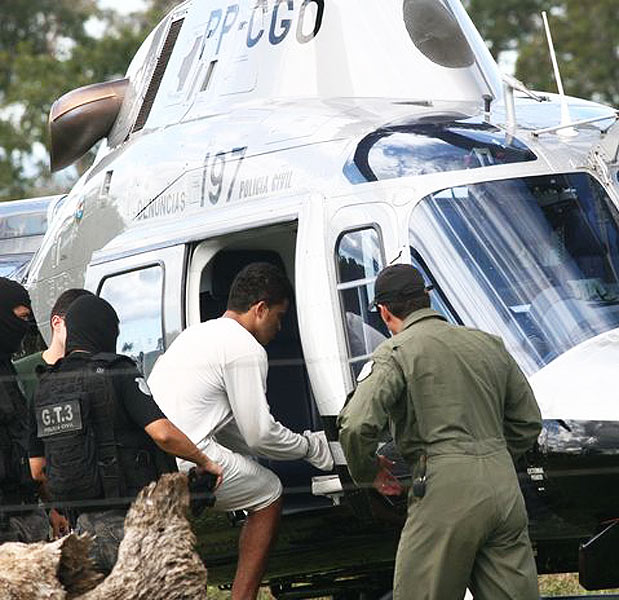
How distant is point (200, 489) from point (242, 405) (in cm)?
42

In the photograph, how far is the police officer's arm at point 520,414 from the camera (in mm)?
6645

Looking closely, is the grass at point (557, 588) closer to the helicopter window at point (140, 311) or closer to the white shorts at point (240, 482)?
the helicopter window at point (140, 311)

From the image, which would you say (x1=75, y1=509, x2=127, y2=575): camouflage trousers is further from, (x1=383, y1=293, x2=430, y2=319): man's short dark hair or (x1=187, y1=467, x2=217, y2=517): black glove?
(x1=383, y1=293, x2=430, y2=319): man's short dark hair

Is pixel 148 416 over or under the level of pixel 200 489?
over

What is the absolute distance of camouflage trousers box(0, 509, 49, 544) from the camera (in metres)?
7.59

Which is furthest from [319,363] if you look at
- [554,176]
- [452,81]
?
[452,81]

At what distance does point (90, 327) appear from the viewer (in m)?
7.27

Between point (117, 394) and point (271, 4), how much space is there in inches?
104

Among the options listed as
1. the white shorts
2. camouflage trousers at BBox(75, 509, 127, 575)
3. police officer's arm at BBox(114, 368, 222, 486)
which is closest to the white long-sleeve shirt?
the white shorts

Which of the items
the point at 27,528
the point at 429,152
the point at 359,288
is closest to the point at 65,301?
the point at 27,528

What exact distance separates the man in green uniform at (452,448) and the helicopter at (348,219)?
361 mm

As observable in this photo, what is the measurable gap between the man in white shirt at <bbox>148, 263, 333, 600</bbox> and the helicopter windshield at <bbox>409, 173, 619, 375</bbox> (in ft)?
2.91

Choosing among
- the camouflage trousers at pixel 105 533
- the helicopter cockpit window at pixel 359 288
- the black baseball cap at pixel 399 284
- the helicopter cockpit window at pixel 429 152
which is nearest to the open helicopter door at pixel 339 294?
the helicopter cockpit window at pixel 359 288

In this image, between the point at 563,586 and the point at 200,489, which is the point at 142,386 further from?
the point at 563,586
